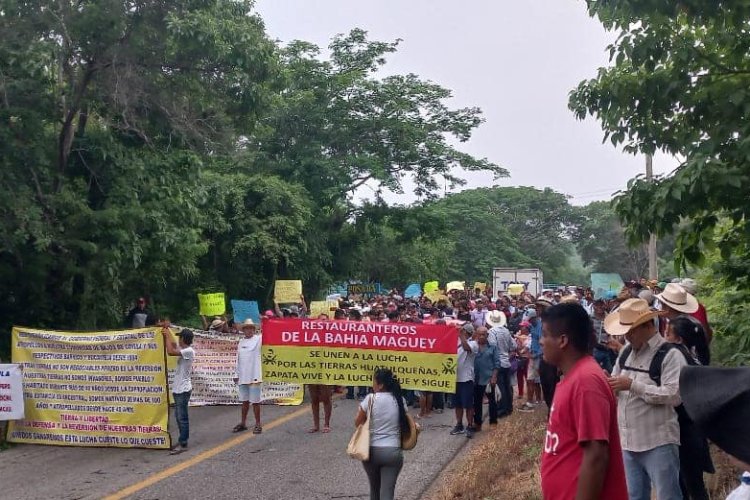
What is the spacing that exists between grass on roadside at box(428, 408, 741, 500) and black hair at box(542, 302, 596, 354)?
367 cm

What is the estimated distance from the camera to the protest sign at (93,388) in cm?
1157

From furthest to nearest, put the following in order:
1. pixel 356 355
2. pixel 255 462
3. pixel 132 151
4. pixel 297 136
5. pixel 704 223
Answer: pixel 297 136 < pixel 132 151 < pixel 356 355 < pixel 255 462 < pixel 704 223

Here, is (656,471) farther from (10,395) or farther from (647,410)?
Result: (10,395)

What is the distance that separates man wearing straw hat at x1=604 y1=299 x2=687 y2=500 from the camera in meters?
5.46

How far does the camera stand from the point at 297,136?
3478 cm

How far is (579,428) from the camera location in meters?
3.69

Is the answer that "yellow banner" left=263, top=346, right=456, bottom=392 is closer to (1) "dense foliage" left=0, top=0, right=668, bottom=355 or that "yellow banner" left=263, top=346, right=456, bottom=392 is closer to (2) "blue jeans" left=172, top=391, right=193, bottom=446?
(2) "blue jeans" left=172, top=391, right=193, bottom=446

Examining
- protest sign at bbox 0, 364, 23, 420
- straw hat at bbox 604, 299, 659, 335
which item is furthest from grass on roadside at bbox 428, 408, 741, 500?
protest sign at bbox 0, 364, 23, 420

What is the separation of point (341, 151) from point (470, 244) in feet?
106

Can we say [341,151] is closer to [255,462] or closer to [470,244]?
[255,462]

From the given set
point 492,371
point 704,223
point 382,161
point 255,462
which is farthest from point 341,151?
point 704,223

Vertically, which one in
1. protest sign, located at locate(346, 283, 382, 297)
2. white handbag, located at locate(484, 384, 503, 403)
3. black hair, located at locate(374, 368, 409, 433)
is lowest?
white handbag, located at locate(484, 384, 503, 403)

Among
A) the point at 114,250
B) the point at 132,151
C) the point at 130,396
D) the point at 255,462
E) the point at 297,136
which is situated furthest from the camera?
the point at 297,136

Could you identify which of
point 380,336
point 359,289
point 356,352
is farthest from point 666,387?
point 359,289
